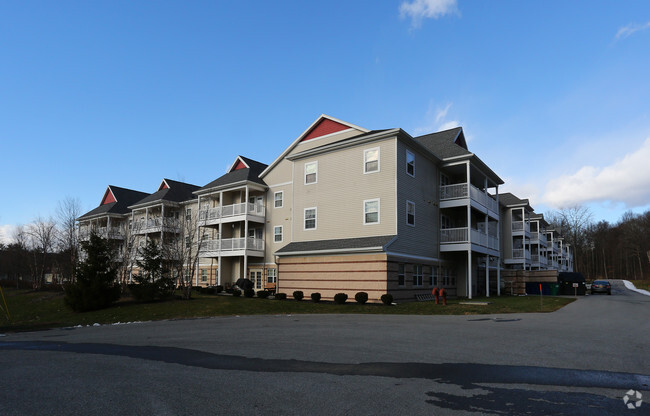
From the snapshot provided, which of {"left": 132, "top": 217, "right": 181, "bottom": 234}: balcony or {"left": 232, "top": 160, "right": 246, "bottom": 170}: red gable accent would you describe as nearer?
{"left": 232, "top": 160, "right": 246, "bottom": 170}: red gable accent

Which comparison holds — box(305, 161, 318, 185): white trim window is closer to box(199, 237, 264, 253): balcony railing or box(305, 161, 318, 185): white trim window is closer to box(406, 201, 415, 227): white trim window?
box(406, 201, 415, 227): white trim window

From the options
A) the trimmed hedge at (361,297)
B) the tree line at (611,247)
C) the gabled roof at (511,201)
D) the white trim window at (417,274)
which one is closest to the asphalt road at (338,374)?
the trimmed hedge at (361,297)

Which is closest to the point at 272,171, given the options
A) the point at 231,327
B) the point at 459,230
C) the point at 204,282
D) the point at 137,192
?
the point at 204,282

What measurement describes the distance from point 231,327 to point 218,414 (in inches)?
407

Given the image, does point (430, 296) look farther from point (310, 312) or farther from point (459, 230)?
point (310, 312)

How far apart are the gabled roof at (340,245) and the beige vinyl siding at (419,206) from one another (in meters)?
0.89

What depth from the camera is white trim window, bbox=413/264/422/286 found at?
2652 centimetres

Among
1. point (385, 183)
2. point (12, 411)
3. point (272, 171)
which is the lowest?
point (12, 411)

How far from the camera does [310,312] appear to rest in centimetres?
2133

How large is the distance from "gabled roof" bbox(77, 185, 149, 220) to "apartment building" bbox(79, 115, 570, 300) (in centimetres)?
1451

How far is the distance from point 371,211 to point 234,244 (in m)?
13.6

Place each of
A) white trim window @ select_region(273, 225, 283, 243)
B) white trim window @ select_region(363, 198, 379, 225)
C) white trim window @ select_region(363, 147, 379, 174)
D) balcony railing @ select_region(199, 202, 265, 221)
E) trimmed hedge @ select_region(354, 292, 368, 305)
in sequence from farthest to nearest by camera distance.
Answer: balcony railing @ select_region(199, 202, 265, 221)
white trim window @ select_region(273, 225, 283, 243)
white trim window @ select_region(363, 147, 379, 174)
white trim window @ select_region(363, 198, 379, 225)
trimmed hedge @ select_region(354, 292, 368, 305)

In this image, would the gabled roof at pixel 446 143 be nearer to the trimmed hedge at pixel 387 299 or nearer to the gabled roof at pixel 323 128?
the gabled roof at pixel 323 128

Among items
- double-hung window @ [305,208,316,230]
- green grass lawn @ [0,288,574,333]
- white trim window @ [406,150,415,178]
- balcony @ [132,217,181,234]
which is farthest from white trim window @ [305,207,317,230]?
balcony @ [132,217,181,234]
